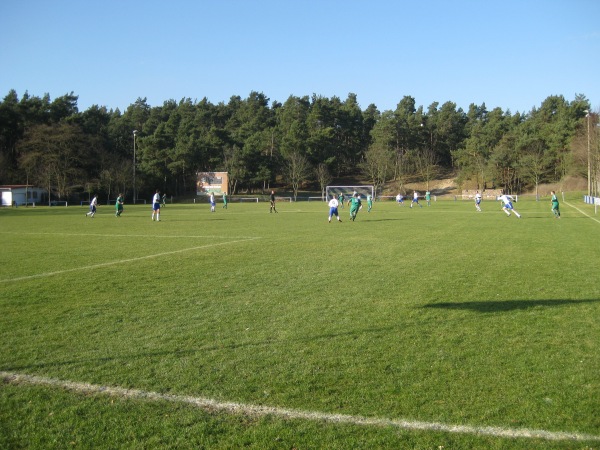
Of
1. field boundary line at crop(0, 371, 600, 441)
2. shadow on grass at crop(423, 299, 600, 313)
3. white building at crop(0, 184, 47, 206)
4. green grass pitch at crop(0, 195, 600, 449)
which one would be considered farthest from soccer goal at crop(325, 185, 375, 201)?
field boundary line at crop(0, 371, 600, 441)

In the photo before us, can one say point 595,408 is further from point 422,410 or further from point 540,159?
point 540,159

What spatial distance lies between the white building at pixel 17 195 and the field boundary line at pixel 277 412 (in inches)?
2738

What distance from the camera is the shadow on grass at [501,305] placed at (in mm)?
8055

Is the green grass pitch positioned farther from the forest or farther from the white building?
the white building

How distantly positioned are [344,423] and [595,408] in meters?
2.22

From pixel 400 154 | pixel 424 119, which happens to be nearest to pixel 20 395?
pixel 400 154

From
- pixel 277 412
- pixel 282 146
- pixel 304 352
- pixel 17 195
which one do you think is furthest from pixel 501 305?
pixel 282 146

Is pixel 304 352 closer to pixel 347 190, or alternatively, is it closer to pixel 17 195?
pixel 17 195

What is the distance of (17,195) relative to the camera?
6675 centimetres

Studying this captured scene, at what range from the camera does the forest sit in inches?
2908

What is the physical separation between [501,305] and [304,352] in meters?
3.87

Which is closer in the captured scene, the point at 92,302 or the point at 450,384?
the point at 450,384

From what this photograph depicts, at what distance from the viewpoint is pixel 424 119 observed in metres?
113

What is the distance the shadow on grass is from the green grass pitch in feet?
0.10
